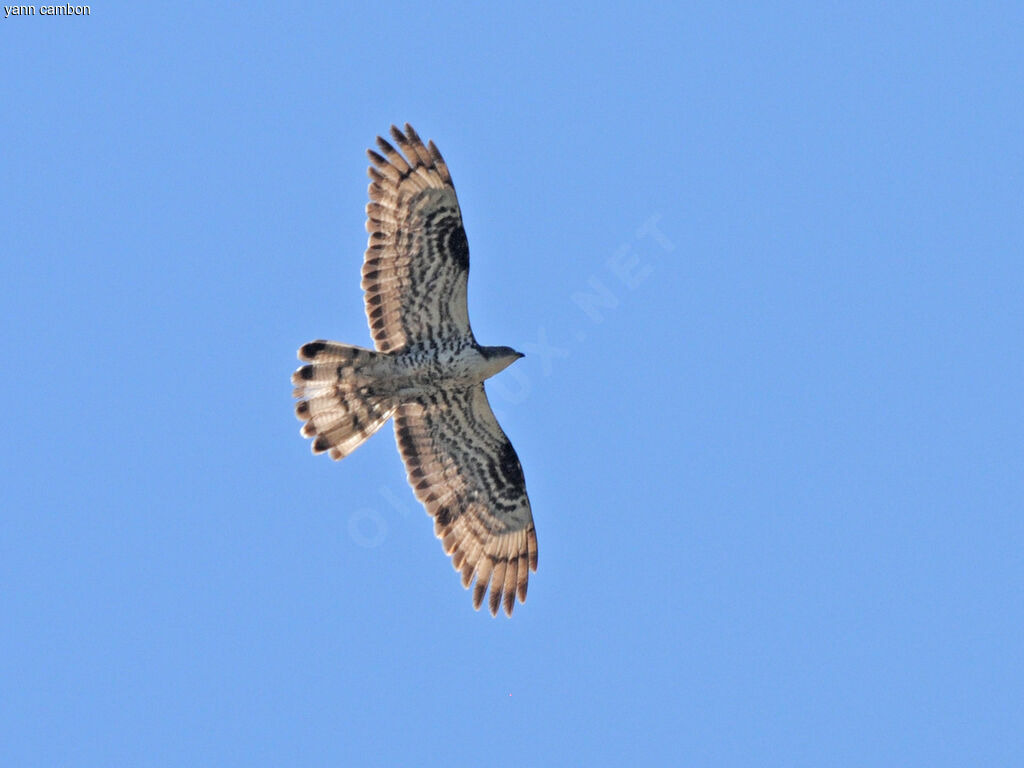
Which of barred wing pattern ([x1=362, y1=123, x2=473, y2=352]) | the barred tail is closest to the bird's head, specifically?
barred wing pattern ([x1=362, y1=123, x2=473, y2=352])

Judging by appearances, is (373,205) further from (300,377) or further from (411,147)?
(300,377)

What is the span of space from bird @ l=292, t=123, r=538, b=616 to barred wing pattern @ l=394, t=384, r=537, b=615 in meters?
0.01

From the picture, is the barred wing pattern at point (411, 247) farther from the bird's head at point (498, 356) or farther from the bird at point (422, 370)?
the bird's head at point (498, 356)

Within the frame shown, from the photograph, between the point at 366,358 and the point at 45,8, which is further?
the point at 45,8

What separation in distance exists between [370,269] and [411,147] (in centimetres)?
125

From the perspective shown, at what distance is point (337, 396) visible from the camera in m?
14.9

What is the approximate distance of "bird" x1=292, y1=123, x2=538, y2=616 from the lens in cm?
1478

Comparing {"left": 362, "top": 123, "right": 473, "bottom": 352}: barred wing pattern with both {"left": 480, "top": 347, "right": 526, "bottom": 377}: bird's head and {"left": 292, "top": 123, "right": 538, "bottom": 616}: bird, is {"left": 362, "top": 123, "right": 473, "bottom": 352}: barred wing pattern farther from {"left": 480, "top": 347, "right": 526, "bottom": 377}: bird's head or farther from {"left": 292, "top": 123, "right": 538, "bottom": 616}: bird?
{"left": 480, "top": 347, "right": 526, "bottom": 377}: bird's head

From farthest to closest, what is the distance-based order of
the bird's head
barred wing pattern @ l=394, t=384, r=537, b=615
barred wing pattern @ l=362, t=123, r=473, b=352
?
barred wing pattern @ l=394, t=384, r=537, b=615 < the bird's head < barred wing pattern @ l=362, t=123, r=473, b=352

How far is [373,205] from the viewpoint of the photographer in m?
14.9

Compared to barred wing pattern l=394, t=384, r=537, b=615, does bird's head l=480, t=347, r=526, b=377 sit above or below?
above

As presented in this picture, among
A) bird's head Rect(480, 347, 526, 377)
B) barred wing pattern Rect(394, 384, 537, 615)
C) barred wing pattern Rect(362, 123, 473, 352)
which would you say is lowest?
barred wing pattern Rect(394, 384, 537, 615)

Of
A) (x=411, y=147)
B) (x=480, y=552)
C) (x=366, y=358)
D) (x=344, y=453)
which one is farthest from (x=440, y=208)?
(x=480, y=552)

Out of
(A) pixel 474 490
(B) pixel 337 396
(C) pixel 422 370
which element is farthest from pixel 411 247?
(A) pixel 474 490
